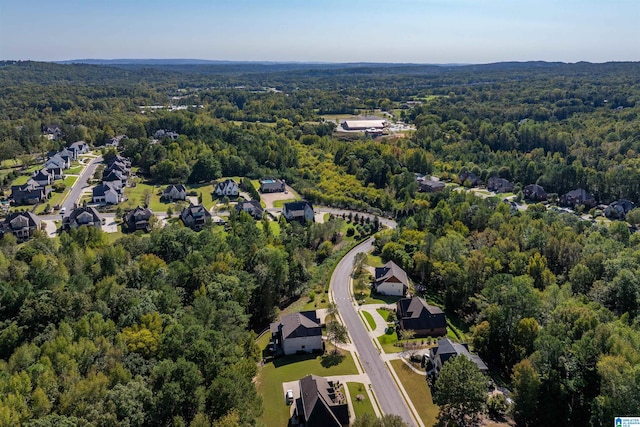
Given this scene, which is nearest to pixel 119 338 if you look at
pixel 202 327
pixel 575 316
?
pixel 202 327

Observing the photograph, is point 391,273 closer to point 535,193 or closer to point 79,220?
point 79,220

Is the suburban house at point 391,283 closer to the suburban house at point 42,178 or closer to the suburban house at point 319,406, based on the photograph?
the suburban house at point 319,406

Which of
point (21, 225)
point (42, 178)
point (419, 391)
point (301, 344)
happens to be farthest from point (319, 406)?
point (42, 178)

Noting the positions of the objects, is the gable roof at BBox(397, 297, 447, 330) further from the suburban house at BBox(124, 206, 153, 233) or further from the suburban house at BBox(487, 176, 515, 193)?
the suburban house at BBox(487, 176, 515, 193)

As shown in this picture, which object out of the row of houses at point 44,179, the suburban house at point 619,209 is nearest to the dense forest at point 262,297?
the suburban house at point 619,209

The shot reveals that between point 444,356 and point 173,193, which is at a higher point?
point 173,193
